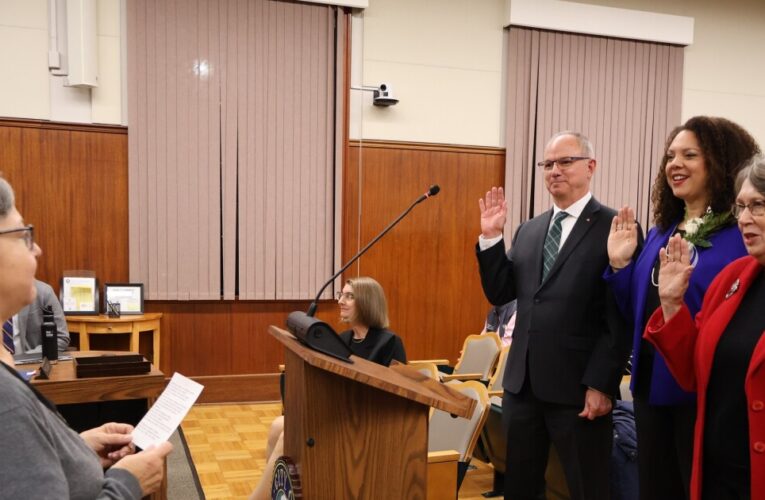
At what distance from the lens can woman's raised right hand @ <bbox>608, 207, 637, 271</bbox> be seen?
2123 millimetres

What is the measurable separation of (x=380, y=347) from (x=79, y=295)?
3.02m

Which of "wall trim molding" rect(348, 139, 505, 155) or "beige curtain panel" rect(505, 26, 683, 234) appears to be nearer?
"wall trim molding" rect(348, 139, 505, 155)

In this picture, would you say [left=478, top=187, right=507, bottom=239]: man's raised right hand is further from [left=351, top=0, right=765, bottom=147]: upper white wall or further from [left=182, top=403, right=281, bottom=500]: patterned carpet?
[left=351, top=0, right=765, bottom=147]: upper white wall

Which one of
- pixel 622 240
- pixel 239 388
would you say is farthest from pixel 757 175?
pixel 239 388

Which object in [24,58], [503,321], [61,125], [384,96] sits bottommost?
[503,321]

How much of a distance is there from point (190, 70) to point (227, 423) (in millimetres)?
2976

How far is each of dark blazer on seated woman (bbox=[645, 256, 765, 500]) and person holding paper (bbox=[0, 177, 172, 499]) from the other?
130 centimetres

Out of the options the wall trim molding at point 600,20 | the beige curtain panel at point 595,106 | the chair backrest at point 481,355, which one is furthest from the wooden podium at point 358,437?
the wall trim molding at point 600,20

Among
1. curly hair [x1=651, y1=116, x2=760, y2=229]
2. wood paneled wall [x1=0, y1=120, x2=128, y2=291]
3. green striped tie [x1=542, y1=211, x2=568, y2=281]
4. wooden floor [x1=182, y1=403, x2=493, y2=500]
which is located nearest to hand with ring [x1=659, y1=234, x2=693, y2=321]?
curly hair [x1=651, y1=116, x2=760, y2=229]

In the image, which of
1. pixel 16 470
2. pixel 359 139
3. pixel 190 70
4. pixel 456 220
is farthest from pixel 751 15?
pixel 16 470

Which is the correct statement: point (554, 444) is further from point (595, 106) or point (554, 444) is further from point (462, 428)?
point (595, 106)

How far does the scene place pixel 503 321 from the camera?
18.0 feet

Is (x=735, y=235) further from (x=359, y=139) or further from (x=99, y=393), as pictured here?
(x=359, y=139)

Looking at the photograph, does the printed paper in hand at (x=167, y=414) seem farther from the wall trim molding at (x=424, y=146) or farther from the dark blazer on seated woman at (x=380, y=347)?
the wall trim molding at (x=424, y=146)
